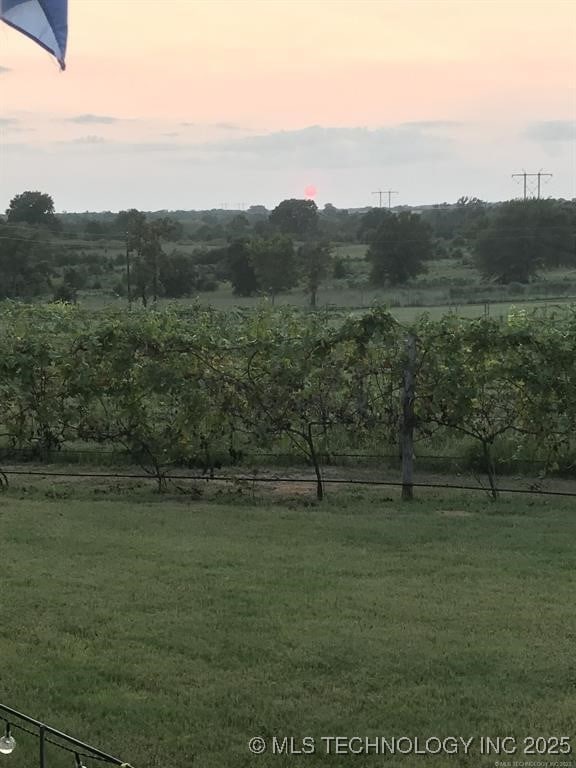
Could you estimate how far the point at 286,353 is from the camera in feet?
31.1

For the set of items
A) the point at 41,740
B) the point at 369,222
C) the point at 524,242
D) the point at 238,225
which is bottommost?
the point at 41,740

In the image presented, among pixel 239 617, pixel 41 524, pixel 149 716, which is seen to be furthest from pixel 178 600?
pixel 41 524

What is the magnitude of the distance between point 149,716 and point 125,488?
6.14 m

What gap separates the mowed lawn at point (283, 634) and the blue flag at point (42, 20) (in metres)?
3.12

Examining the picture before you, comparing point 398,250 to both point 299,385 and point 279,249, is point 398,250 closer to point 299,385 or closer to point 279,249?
point 279,249

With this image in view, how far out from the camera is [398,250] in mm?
73250

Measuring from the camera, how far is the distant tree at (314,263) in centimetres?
6581

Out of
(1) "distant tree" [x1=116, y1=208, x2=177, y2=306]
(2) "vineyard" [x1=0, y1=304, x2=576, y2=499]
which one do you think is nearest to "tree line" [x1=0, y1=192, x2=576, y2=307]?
(1) "distant tree" [x1=116, y1=208, x2=177, y2=306]

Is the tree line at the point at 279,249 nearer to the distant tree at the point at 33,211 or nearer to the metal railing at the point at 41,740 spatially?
the distant tree at the point at 33,211

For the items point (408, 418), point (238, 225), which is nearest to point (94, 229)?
point (238, 225)

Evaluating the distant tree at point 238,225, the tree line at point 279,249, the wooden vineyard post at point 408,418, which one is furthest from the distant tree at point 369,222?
the wooden vineyard post at point 408,418

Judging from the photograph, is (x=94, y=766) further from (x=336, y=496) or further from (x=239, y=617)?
(x=336, y=496)

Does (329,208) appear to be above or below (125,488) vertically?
above

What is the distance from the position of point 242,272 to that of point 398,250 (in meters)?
16.1
